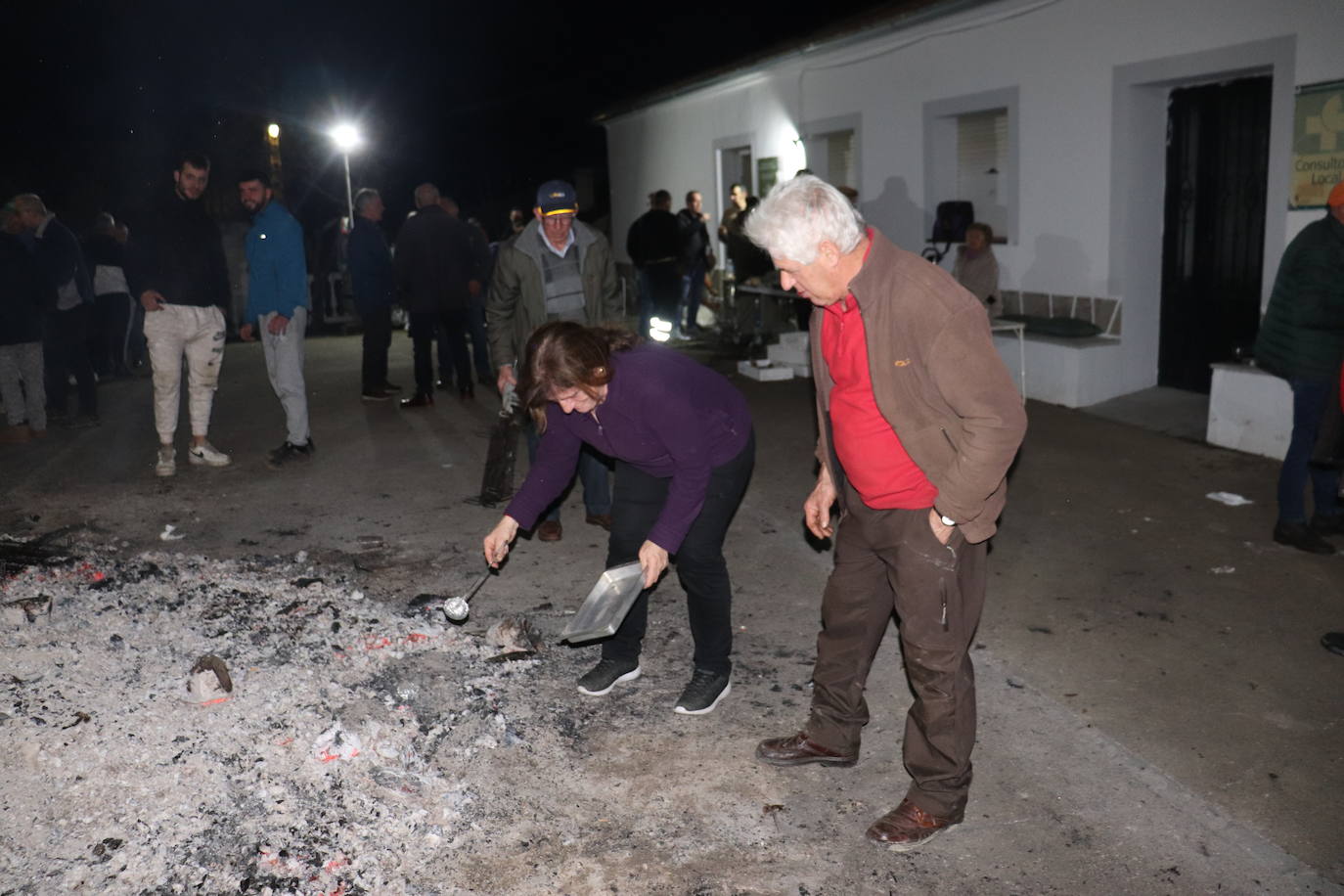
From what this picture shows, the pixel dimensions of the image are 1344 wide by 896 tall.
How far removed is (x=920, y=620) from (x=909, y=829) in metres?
0.66

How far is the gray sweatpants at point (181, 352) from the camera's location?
7.94 m

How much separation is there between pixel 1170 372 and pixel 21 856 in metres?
9.45

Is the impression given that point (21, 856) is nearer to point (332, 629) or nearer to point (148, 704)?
point (148, 704)

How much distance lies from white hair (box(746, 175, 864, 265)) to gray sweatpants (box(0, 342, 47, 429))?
27.6 feet

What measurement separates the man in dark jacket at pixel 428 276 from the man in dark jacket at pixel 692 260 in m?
4.21

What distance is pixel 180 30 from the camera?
24484mm

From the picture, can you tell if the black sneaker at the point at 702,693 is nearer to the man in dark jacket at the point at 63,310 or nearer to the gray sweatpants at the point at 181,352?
the gray sweatpants at the point at 181,352

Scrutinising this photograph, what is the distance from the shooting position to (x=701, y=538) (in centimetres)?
409

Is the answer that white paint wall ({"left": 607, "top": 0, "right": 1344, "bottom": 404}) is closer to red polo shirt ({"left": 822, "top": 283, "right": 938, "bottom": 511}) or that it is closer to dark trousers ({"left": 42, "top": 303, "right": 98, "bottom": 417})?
red polo shirt ({"left": 822, "top": 283, "right": 938, "bottom": 511})

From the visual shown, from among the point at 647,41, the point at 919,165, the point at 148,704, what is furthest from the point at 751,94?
the point at 647,41

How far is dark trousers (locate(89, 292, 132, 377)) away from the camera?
13.1 m

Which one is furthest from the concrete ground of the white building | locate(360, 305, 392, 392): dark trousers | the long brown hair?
locate(360, 305, 392, 392): dark trousers

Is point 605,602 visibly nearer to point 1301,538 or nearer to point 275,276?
point 1301,538

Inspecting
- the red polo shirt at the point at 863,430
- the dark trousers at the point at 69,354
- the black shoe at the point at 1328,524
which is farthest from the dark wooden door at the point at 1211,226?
the dark trousers at the point at 69,354
